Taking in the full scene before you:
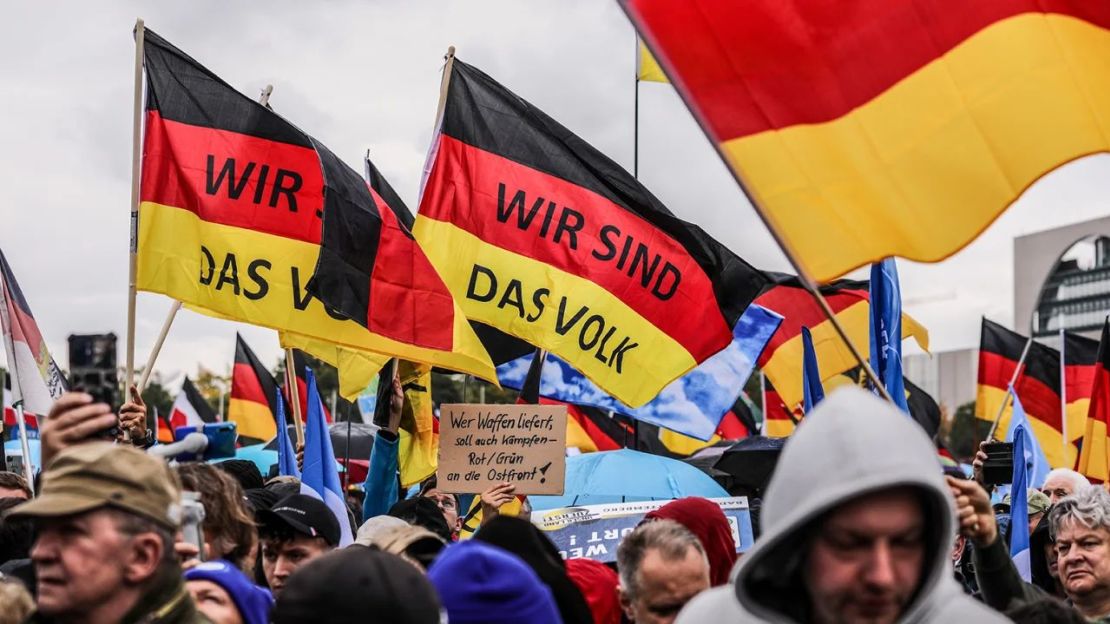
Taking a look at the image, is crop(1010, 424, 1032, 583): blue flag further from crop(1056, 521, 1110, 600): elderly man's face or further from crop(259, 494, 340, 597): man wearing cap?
crop(259, 494, 340, 597): man wearing cap

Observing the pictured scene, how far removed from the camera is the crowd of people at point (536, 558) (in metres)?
2.56

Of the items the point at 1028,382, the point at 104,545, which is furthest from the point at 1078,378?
the point at 104,545

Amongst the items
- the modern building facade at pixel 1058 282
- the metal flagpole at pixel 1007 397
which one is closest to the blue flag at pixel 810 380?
the metal flagpole at pixel 1007 397

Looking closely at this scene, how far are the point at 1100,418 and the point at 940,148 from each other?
7.46 meters

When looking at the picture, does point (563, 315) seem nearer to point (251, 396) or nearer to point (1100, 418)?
point (1100, 418)

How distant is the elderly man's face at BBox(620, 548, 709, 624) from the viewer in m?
4.14

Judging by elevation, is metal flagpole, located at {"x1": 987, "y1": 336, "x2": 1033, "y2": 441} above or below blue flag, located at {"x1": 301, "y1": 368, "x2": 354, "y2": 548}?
above

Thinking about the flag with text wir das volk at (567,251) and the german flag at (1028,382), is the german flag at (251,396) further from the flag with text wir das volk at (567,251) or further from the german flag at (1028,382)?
the flag with text wir das volk at (567,251)

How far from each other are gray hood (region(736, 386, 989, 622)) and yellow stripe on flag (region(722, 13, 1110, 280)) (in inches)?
65.3

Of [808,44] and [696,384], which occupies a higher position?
[808,44]

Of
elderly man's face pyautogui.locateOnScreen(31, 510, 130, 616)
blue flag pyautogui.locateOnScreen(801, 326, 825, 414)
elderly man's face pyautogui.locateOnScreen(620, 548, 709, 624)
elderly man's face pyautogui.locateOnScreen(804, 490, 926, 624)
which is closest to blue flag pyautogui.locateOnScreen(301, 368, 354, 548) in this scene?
blue flag pyautogui.locateOnScreen(801, 326, 825, 414)

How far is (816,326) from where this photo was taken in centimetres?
1119

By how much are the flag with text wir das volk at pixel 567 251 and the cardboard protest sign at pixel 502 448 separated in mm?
540

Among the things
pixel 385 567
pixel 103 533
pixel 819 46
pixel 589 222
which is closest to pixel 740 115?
pixel 819 46
